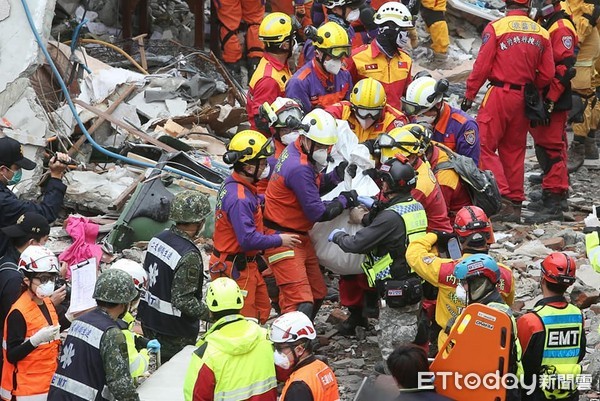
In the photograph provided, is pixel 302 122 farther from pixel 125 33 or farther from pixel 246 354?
pixel 125 33

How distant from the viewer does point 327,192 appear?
932 cm

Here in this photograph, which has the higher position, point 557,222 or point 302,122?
point 302,122

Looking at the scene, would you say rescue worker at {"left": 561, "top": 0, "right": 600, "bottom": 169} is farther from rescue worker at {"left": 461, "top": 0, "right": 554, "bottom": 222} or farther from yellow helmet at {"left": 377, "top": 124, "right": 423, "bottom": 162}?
yellow helmet at {"left": 377, "top": 124, "right": 423, "bottom": 162}

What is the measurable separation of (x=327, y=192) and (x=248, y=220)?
107cm

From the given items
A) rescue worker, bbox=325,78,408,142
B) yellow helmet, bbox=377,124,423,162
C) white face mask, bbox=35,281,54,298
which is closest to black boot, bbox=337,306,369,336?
rescue worker, bbox=325,78,408,142

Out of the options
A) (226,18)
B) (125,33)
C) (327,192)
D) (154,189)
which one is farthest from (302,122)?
(125,33)

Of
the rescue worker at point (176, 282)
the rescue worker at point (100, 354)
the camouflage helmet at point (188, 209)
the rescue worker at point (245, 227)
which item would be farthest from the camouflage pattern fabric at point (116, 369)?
the rescue worker at point (245, 227)

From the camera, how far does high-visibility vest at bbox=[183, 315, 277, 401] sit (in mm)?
6348

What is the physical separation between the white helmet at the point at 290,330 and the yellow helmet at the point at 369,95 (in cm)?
365

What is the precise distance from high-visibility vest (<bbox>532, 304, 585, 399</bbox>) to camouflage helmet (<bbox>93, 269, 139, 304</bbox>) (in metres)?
2.58

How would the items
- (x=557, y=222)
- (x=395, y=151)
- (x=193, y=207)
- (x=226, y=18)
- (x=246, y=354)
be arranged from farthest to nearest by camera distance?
(x=226, y=18)
(x=557, y=222)
(x=395, y=151)
(x=193, y=207)
(x=246, y=354)

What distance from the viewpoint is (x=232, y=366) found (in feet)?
20.9

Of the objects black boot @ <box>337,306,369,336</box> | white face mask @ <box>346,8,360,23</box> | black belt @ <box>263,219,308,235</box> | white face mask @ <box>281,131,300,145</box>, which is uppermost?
white face mask @ <box>281,131,300,145</box>

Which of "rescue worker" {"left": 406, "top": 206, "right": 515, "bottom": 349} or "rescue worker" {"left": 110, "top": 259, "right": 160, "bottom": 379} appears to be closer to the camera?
"rescue worker" {"left": 110, "top": 259, "right": 160, "bottom": 379}
